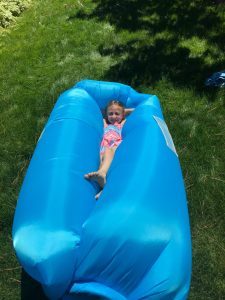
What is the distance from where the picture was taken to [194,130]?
4.88m

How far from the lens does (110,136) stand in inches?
173

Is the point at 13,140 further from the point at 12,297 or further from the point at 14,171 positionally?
the point at 12,297

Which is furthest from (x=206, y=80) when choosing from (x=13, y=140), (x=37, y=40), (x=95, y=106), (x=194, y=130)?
(x=37, y=40)

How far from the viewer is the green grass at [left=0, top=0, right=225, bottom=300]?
382 centimetres

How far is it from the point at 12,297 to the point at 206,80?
3.48 meters

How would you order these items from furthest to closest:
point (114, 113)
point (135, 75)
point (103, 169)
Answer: point (135, 75), point (114, 113), point (103, 169)

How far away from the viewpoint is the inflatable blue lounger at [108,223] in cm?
266

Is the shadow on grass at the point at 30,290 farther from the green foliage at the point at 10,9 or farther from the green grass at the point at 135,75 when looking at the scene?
the green foliage at the point at 10,9

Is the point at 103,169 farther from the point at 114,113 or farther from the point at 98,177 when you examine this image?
the point at 114,113

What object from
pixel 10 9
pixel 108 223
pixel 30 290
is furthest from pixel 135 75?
pixel 108 223

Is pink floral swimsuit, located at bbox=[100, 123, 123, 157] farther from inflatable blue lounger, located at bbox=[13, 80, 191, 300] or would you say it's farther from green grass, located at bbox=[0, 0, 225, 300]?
green grass, located at bbox=[0, 0, 225, 300]

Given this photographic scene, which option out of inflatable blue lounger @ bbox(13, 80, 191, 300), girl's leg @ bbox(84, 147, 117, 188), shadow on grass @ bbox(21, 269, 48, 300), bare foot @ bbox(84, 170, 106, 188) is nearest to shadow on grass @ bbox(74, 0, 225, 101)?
girl's leg @ bbox(84, 147, 117, 188)

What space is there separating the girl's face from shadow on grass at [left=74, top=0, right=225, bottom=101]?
115cm

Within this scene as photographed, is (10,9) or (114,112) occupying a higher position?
(114,112)
